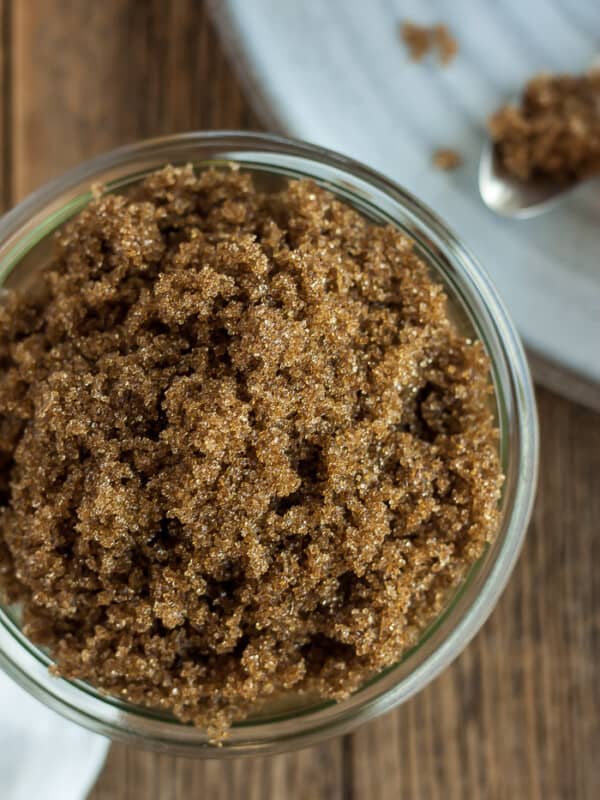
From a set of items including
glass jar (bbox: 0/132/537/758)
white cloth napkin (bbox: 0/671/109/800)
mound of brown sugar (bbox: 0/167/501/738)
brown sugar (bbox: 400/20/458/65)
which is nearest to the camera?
mound of brown sugar (bbox: 0/167/501/738)

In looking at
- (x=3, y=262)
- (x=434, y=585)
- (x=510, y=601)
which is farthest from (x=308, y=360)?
(x=510, y=601)

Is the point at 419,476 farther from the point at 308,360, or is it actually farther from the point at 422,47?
the point at 422,47

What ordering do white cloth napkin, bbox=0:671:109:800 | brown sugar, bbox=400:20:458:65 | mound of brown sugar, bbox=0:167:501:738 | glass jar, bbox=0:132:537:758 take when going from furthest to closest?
brown sugar, bbox=400:20:458:65, white cloth napkin, bbox=0:671:109:800, glass jar, bbox=0:132:537:758, mound of brown sugar, bbox=0:167:501:738

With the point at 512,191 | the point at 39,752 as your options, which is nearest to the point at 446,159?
the point at 512,191

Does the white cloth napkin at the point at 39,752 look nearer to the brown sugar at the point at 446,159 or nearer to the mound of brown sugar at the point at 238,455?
the mound of brown sugar at the point at 238,455

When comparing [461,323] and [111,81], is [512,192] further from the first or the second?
[111,81]

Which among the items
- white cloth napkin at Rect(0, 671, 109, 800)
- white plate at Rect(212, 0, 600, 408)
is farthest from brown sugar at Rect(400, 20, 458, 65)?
white cloth napkin at Rect(0, 671, 109, 800)

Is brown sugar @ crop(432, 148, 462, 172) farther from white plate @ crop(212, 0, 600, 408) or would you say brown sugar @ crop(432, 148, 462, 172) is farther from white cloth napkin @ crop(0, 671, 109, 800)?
white cloth napkin @ crop(0, 671, 109, 800)
